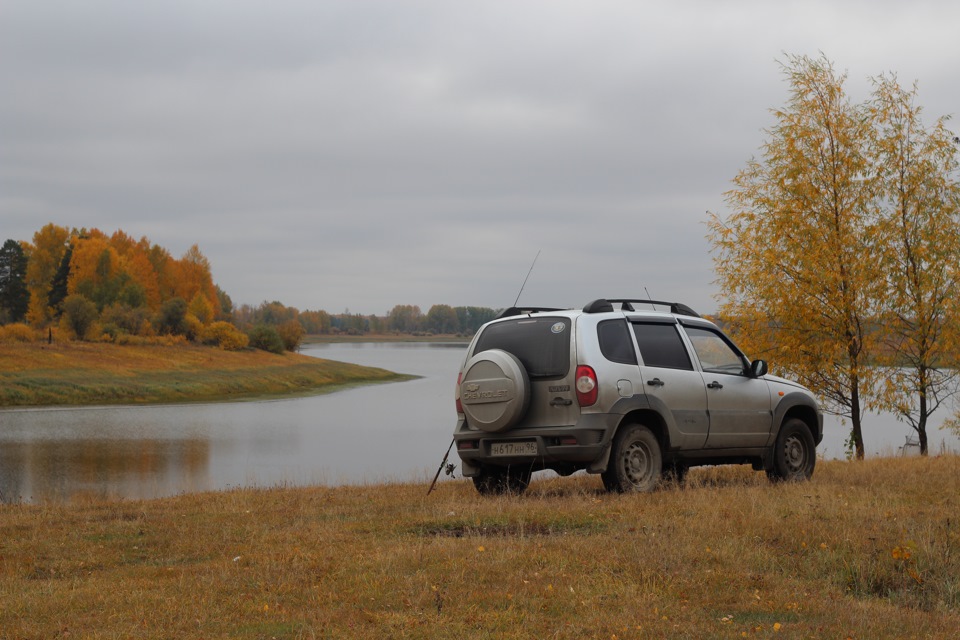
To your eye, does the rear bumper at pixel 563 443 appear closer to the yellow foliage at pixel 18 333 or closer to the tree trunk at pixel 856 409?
the tree trunk at pixel 856 409

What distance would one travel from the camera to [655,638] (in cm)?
482

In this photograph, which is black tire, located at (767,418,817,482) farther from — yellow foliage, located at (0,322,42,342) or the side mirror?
yellow foliage, located at (0,322,42,342)

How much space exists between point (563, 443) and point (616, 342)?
123 cm

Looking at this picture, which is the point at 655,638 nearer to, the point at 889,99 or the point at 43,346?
the point at 889,99

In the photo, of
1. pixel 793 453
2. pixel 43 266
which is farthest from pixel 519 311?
pixel 43 266

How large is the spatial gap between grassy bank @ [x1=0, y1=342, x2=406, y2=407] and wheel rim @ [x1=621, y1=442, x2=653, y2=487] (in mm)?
47534

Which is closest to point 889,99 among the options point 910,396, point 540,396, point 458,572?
point 910,396

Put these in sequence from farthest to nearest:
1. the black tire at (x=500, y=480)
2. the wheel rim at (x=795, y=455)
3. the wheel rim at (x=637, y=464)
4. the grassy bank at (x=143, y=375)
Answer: the grassy bank at (x=143, y=375)
the wheel rim at (x=795, y=455)
the black tire at (x=500, y=480)
the wheel rim at (x=637, y=464)

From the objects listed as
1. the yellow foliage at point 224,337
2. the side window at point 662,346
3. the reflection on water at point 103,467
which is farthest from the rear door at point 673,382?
the yellow foliage at point 224,337

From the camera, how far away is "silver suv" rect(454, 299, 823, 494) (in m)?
9.76

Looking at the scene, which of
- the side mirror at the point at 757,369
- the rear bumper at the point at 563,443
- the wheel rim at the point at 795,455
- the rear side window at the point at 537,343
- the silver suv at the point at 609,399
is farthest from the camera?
the wheel rim at the point at 795,455

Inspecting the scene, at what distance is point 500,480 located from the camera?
1105 centimetres

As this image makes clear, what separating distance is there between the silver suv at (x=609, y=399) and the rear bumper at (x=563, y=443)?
12 millimetres

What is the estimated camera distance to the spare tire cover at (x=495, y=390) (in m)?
9.76
